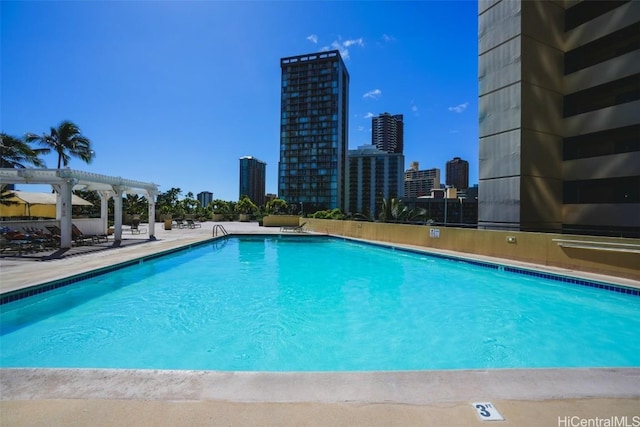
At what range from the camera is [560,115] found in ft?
47.4

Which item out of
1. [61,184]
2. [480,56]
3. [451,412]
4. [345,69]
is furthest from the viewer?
[345,69]

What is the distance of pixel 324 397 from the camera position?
91.8 inches

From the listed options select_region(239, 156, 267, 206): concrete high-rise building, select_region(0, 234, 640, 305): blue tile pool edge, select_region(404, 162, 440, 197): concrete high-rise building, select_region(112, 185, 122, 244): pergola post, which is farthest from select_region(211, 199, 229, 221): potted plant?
select_region(404, 162, 440, 197): concrete high-rise building

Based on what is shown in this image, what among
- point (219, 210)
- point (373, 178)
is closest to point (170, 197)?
point (219, 210)

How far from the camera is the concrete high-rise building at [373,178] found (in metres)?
88.2

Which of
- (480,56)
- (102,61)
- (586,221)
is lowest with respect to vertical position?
(586,221)

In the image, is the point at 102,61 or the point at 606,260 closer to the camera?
the point at 606,260

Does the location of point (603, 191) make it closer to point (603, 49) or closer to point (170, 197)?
point (603, 49)

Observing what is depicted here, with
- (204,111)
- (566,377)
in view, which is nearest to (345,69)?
(204,111)

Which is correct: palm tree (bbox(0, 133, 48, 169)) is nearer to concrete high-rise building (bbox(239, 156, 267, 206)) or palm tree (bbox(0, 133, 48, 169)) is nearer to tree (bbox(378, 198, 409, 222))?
tree (bbox(378, 198, 409, 222))

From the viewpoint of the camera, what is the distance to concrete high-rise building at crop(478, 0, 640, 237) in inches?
517

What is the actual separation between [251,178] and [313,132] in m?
37.2

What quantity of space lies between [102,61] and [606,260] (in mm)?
18495

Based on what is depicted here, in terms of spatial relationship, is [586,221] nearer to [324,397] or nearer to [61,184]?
[324,397]
